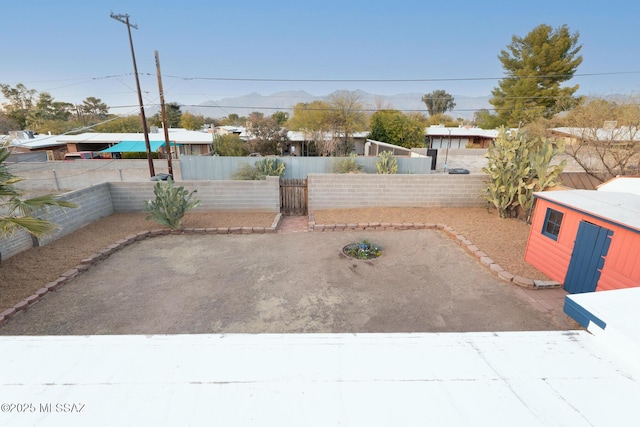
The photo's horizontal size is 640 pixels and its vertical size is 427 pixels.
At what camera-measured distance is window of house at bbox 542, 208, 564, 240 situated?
6.00 meters

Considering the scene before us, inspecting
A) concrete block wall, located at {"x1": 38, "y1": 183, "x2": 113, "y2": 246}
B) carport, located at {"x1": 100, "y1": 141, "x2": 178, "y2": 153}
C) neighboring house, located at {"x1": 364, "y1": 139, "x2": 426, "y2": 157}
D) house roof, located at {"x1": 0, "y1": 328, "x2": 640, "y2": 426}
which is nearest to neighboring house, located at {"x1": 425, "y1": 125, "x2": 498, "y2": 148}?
neighboring house, located at {"x1": 364, "y1": 139, "x2": 426, "y2": 157}

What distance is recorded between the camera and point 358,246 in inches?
302

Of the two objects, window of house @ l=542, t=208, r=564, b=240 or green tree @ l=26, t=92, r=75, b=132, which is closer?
window of house @ l=542, t=208, r=564, b=240

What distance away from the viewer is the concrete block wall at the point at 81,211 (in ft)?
25.4

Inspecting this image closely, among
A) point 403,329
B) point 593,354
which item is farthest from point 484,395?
point 403,329

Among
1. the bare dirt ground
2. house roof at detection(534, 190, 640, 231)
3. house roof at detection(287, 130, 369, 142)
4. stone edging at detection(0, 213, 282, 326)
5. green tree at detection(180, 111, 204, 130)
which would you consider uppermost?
green tree at detection(180, 111, 204, 130)

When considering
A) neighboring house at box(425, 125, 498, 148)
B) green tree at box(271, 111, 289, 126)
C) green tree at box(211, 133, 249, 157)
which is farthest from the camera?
neighboring house at box(425, 125, 498, 148)

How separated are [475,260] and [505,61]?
27619mm

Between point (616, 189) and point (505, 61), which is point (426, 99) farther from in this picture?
point (616, 189)

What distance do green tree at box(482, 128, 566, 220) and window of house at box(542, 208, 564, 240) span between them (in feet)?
8.77

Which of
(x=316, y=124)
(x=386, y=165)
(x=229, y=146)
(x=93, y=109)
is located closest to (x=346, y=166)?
(x=386, y=165)

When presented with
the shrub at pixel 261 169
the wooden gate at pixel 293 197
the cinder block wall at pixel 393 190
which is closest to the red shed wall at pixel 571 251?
the cinder block wall at pixel 393 190

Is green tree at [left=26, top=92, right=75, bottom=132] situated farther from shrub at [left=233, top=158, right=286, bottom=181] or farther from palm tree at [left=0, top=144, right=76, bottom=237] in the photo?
palm tree at [left=0, top=144, right=76, bottom=237]

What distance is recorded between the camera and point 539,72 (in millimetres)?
24641
